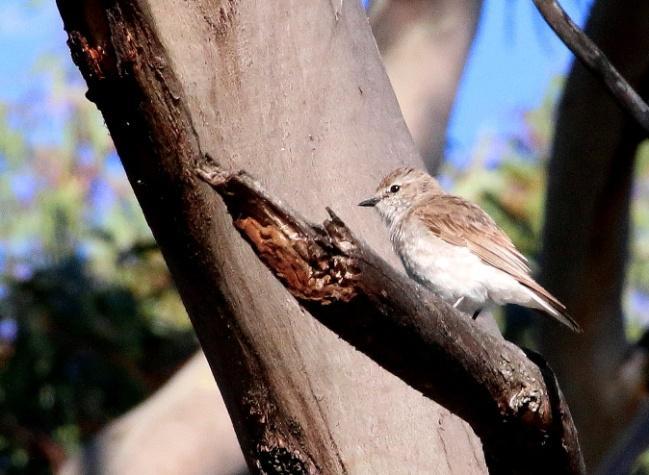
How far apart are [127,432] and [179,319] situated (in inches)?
109

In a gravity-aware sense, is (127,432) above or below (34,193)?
below

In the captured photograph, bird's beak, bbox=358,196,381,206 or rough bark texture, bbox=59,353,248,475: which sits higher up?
bird's beak, bbox=358,196,381,206

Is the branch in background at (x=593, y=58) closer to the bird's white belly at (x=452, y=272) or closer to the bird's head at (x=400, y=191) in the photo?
the bird's head at (x=400, y=191)

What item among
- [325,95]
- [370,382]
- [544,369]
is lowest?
[544,369]

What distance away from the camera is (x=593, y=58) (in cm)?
331

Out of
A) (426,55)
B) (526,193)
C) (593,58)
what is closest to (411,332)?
(593,58)

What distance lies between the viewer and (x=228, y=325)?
8.12 ft

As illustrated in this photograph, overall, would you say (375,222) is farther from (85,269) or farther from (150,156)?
(85,269)

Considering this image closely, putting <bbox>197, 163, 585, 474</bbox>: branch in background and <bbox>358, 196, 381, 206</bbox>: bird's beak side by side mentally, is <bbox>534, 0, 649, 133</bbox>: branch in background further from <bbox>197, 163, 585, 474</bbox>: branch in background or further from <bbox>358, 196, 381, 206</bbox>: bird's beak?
<bbox>197, 163, 585, 474</bbox>: branch in background

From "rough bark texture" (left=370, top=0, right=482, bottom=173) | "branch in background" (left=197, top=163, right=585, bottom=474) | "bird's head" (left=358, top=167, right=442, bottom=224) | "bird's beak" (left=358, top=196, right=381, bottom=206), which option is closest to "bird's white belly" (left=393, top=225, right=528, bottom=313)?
"bird's head" (left=358, top=167, right=442, bottom=224)

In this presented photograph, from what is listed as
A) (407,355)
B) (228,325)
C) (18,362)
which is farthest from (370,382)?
(18,362)

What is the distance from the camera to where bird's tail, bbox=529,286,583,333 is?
136 inches

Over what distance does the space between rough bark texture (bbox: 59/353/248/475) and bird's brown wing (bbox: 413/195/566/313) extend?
1243 mm

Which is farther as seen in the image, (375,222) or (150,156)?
(375,222)
